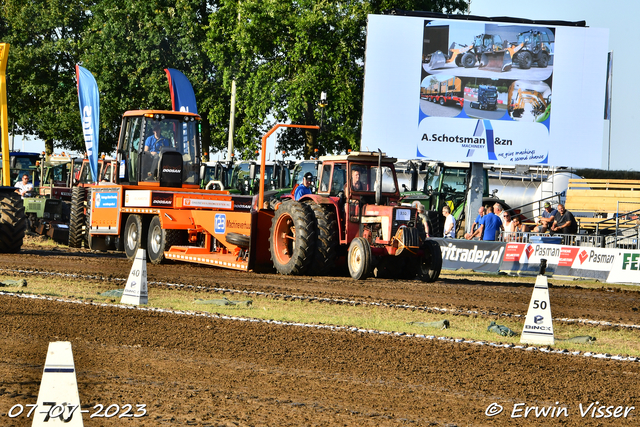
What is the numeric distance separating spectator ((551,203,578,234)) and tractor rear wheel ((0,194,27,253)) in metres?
12.8

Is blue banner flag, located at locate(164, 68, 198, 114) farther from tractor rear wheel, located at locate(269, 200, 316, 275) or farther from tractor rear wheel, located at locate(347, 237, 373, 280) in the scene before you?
tractor rear wheel, located at locate(347, 237, 373, 280)

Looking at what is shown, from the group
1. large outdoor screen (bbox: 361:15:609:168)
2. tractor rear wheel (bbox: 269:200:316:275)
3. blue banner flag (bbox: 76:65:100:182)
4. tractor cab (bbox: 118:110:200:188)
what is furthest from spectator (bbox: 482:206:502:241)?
blue banner flag (bbox: 76:65:100:182)

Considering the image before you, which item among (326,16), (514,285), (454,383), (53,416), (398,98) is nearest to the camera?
(53,416)

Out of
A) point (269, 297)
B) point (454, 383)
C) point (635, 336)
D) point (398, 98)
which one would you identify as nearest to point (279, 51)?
point (398, 98)

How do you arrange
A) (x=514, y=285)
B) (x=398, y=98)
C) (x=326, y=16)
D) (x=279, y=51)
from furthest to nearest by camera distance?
A: (x=279, y=51) < (x=326, y=16) < (x=398, y=98) < (x=514, y=285)

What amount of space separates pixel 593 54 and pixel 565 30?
111 cm

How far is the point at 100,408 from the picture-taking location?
17.8 ft

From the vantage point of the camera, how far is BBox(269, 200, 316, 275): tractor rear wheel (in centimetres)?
1509

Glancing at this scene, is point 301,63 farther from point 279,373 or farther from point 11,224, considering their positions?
point 279,373

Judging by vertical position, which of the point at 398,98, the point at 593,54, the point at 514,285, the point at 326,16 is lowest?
the point at 514,285

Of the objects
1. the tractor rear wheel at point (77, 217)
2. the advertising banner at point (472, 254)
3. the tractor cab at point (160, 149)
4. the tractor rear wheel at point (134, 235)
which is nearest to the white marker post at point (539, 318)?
the tractor rear wheel at point (134, 235)

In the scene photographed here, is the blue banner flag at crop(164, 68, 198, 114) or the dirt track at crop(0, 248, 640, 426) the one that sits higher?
the blue banner flag at crop(164, 68, 198, 114)

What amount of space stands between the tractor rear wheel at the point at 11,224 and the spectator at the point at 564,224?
12.8 m

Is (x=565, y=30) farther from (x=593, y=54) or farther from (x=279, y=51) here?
(x=279, y=51)
